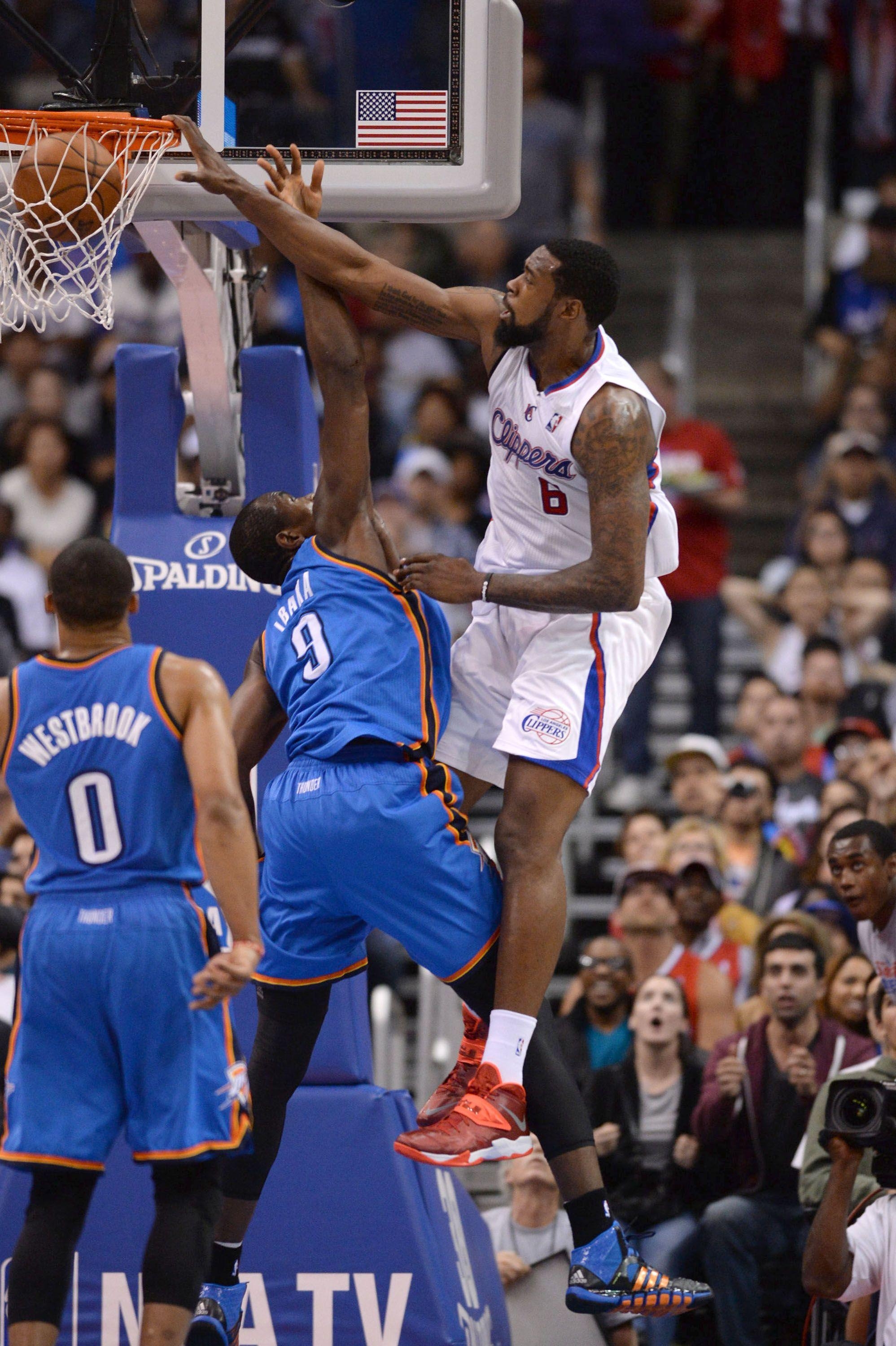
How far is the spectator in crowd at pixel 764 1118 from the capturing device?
661cm

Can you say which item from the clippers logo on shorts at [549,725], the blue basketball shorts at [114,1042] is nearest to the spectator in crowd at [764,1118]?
the clippers logo on shorts at [549,725]

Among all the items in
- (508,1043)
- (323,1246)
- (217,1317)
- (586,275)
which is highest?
(586,275)

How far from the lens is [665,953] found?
8188 mm

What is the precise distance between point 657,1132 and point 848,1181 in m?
1.62

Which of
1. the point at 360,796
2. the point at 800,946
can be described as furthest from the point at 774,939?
the point at 360,796

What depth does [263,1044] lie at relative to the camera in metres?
5.28

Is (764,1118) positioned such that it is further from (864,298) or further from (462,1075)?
(864,298)

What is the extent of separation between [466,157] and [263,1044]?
2.65 m

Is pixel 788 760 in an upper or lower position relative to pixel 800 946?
lower

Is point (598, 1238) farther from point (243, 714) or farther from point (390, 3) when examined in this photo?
point (390, 3)

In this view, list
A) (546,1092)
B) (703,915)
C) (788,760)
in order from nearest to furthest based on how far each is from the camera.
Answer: (546,1092)
(703,915)
(788,760)

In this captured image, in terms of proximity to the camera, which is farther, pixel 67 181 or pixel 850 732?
pixel 850 732

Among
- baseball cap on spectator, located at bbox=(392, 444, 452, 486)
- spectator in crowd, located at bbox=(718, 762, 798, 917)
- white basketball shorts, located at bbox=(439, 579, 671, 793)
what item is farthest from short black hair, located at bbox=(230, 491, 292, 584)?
baseball cap on spectator, located at bbox=(392, 444, 452, 486)

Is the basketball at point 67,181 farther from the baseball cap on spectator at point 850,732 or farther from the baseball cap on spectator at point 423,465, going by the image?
the baseball cap on spectator at point 423,465
